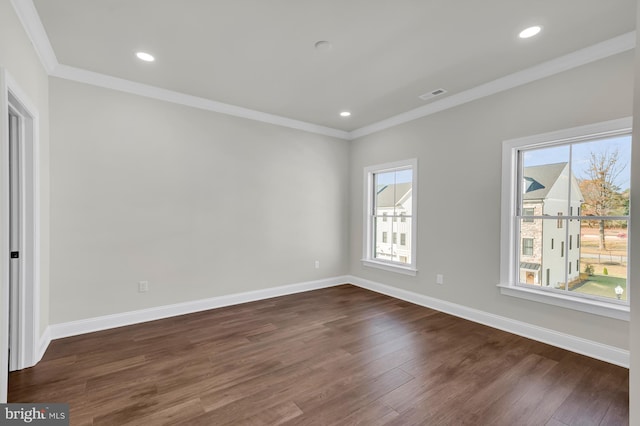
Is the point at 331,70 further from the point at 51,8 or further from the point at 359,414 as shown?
the point at 359,414

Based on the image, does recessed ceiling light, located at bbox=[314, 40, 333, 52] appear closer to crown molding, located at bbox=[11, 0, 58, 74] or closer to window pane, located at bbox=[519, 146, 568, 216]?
crown molding, located at bbox=[11, 0, 58, 74]

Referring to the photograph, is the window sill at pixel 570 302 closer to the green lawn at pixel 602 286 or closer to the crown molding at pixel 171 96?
the green lawn at pixel 602 286

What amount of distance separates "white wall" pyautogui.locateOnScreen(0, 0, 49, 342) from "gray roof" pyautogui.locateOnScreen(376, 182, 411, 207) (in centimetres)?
434

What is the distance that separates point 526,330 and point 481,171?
180 cm

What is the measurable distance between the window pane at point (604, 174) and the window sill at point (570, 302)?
2.68 feet

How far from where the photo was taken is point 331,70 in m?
3.21

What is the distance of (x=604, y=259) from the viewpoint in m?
2.80

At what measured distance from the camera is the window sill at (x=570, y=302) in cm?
264

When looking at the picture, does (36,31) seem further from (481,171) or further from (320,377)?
(481,171)

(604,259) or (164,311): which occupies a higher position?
(604,259)

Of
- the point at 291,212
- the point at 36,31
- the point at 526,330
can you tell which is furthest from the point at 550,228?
the point at 36,31

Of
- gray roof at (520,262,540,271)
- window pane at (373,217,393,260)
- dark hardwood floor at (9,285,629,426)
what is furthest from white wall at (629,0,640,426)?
window pane at (373,217,393,260)

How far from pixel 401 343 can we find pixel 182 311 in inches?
106

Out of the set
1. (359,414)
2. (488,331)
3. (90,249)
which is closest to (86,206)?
(90,249)
